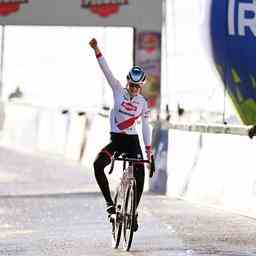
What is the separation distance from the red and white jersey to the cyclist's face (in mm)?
40

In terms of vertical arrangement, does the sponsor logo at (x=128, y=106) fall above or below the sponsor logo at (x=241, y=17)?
below

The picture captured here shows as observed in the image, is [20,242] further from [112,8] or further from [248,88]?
[112,8]

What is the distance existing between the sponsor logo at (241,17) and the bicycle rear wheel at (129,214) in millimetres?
7186

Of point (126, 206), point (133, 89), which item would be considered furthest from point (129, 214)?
point (133, 89)

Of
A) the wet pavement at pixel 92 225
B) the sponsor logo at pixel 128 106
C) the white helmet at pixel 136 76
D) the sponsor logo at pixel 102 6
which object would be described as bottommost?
the wet pavement at pixel 92 225

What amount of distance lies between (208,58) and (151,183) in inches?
86.5

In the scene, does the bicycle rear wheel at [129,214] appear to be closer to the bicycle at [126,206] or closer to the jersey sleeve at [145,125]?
the bicycle at [126,206]

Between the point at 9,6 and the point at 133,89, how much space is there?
28.2 ft

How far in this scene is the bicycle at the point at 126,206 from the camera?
1101cm

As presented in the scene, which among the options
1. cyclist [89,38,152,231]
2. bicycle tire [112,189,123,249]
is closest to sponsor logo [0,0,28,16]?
cyclist [89,38,152,231]

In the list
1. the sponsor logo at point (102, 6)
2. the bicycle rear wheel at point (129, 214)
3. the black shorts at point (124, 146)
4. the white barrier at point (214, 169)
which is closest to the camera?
the bicycle rear wheel at point (129, 214)

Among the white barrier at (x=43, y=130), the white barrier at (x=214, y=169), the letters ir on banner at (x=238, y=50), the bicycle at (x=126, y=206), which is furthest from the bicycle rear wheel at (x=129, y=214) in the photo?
the white barrier at (x=43, y=130)

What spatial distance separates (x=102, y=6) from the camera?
20.5 metres

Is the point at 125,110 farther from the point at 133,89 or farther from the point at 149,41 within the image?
the point at 149,41
